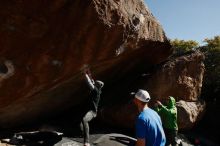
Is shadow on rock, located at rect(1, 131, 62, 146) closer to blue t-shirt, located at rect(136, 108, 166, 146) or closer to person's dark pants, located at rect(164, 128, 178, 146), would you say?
person's dark pants, located at rect(164, 128, 178, 146)

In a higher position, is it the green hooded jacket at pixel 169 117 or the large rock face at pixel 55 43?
the large rock face at pixel 55 43

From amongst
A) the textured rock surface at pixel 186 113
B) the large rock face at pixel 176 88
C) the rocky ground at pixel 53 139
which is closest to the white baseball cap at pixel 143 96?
the rocky ground at pixel 53 139

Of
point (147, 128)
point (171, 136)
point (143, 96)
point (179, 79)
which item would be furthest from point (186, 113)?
point (147, 128)

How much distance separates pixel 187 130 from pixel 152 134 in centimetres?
996

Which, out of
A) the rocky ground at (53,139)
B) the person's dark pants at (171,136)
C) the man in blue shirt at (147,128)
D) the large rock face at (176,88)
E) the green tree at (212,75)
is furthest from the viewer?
the green tree at (212,75)

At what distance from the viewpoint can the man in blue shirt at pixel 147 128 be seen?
492 centimetres

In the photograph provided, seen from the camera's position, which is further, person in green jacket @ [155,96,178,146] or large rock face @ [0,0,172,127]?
person in green jacket @ [155,96,178,146]

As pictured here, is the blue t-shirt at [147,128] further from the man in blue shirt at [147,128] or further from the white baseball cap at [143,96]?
the white baseball cap at [143,96]

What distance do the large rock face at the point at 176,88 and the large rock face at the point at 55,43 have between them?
2.30m

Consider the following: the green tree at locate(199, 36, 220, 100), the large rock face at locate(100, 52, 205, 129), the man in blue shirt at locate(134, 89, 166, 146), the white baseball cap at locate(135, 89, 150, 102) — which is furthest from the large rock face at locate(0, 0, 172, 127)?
the green tree at locate(199, 36, 220, 100)

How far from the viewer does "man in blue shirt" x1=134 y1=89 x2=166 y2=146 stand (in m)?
4.92

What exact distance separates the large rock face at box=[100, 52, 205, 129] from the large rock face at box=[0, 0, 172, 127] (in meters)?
2.30

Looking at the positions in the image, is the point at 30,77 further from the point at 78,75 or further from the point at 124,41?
the point at 124,41

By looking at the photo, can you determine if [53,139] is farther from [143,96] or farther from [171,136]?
[143,96]
